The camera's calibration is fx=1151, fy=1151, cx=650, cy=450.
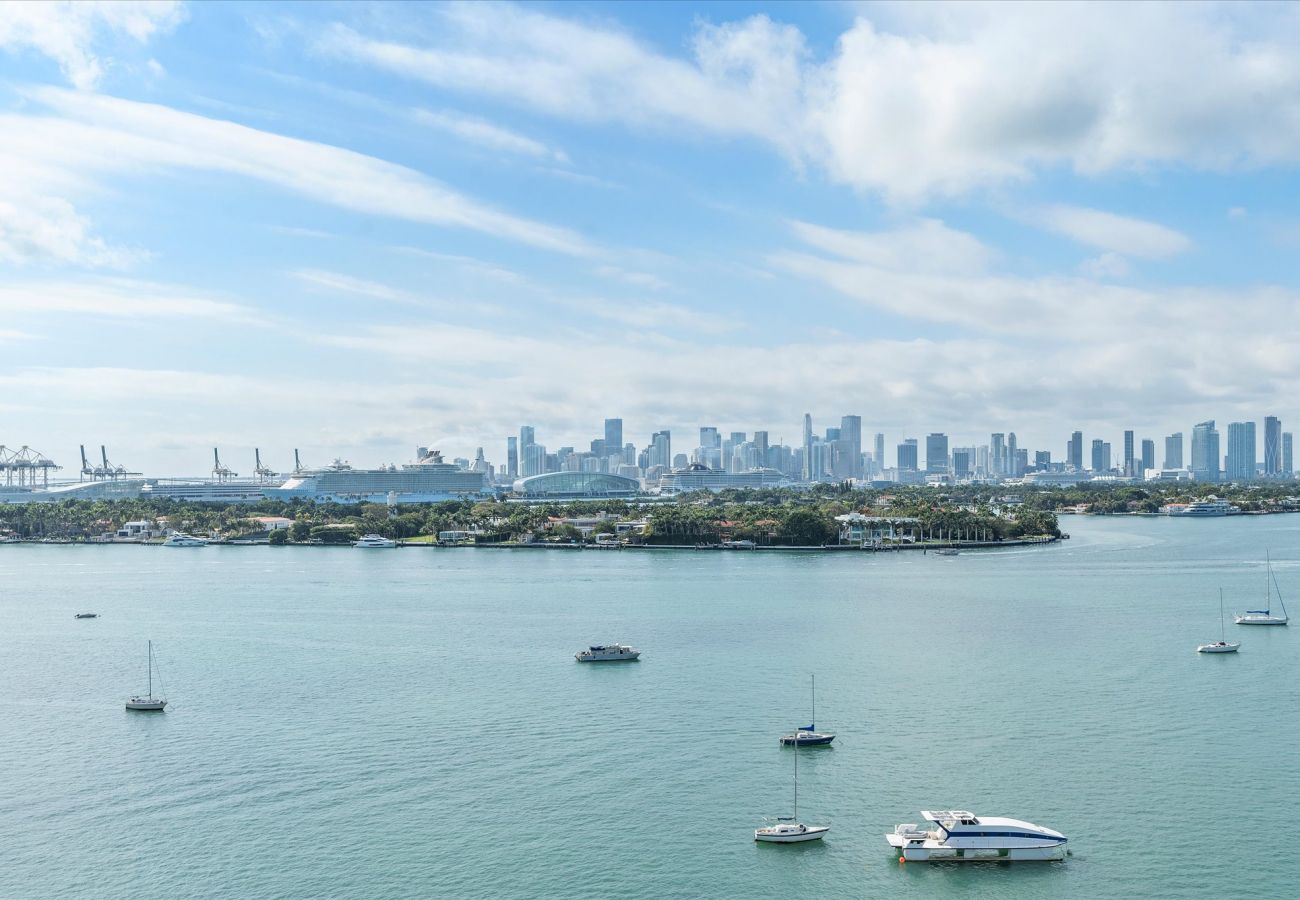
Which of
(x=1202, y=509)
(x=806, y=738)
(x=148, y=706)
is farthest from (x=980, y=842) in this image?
(x=1202, y=509)

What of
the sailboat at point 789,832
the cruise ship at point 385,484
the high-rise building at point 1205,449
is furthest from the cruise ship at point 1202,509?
the high-rise building at point 1205,449

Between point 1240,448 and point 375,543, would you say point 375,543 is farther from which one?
point 1240,448

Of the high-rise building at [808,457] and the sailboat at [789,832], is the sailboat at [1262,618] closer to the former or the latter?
the sailboat at [789,832]

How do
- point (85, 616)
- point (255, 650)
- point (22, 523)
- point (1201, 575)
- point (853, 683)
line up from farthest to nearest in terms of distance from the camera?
point (22, 523)
point (1201, 575)
point (85, 616)
point (255, 650)
point (853, 683)

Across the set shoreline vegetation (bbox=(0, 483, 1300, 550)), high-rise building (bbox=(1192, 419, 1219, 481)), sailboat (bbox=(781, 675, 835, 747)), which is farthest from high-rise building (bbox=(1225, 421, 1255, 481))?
sailboat (bbox=(781, 675, 835, 747))

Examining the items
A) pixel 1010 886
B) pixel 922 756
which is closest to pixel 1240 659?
pixel 922 756

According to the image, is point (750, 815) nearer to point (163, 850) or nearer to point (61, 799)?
point (163, 850)
